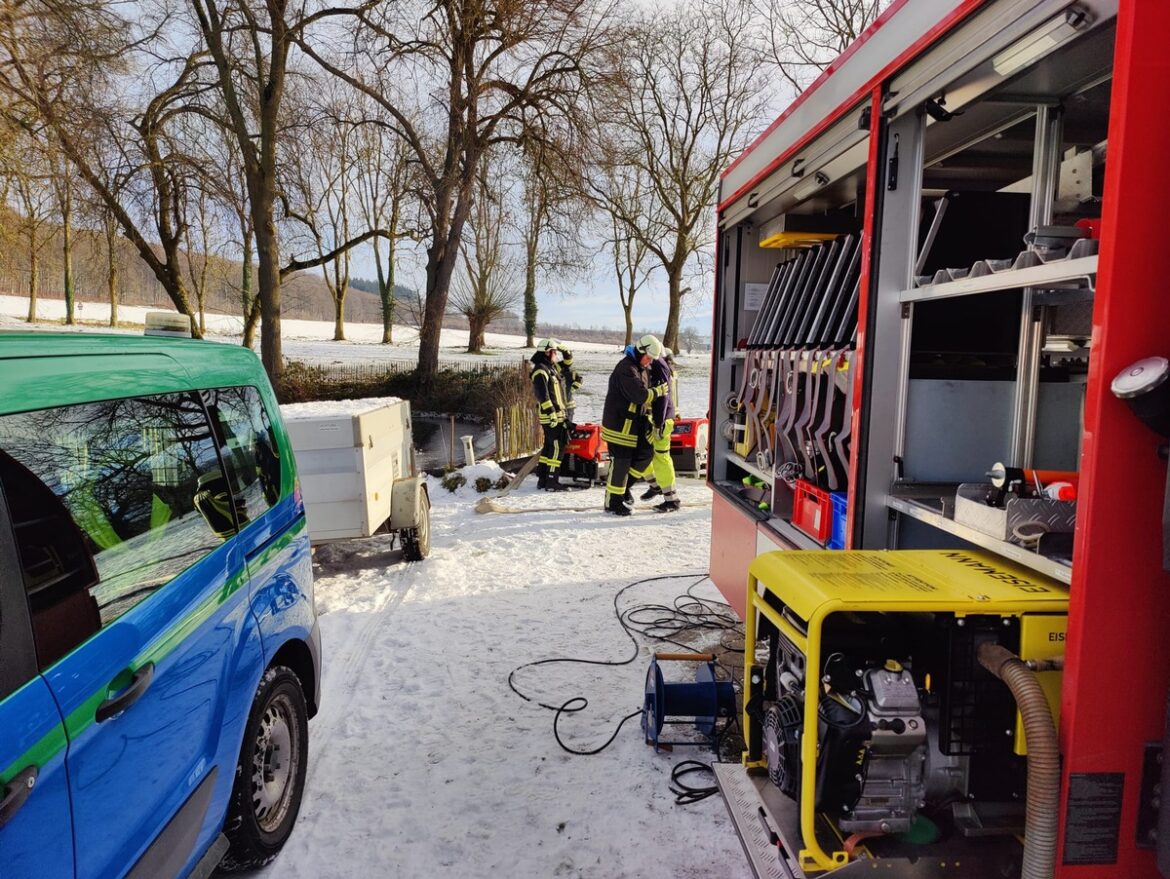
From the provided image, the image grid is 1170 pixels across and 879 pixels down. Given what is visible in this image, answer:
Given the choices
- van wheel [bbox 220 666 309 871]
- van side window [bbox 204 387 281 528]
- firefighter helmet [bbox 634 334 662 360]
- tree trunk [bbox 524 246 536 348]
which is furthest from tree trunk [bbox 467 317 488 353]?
van wheel [bbox 220 666 309 871]

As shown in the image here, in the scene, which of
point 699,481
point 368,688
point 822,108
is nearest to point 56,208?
point 699,481

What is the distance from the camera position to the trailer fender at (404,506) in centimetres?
684

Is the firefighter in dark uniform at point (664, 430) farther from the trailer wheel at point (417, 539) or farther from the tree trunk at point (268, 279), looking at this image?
the tree trunk at point (268, 279)

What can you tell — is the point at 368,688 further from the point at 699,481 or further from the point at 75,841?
the point at 699,481

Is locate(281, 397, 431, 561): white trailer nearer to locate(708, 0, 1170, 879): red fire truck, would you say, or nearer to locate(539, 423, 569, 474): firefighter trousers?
locate(708, 0, 1170, 879): red fire truck

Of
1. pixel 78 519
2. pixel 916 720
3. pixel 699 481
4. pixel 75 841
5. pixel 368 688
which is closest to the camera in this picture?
pixel 75 841

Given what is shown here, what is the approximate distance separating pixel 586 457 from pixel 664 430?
6.27 ft

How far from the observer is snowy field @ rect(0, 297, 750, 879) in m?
3.05

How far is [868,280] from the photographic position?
3254 millimetres

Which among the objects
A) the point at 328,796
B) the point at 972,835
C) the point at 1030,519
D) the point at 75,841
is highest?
the point at 1030,519

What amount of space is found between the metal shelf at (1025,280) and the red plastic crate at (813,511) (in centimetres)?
114

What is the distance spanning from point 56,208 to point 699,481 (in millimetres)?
19152

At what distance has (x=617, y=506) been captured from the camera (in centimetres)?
907

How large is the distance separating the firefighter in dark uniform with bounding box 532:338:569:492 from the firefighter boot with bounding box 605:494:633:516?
139 centimetres
